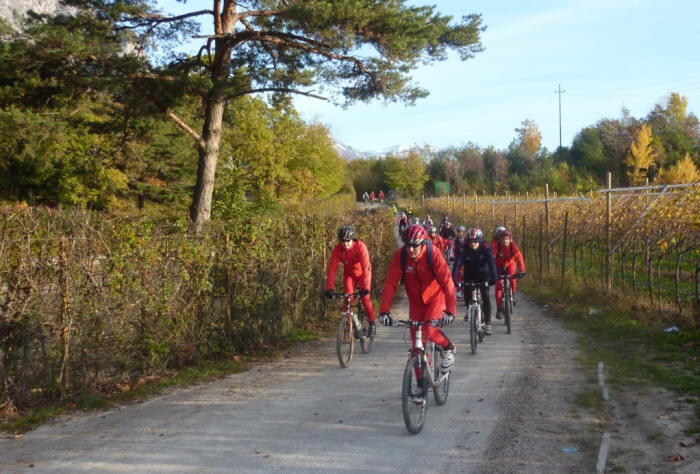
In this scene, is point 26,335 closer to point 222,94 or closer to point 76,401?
point 76,401

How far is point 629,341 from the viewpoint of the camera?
394 inches

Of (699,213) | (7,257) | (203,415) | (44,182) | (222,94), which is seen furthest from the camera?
(44,182)

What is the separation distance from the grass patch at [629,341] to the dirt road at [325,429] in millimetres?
845

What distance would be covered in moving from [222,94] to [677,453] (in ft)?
41.1

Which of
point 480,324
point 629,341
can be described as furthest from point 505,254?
point 629,341

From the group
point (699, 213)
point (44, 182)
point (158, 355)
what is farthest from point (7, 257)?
point (44, 182)

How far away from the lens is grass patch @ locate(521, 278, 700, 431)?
25.0ft

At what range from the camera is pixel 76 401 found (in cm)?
675

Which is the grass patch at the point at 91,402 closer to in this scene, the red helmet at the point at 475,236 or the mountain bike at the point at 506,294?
the red helmet at the point at 475,236

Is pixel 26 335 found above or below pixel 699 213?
below

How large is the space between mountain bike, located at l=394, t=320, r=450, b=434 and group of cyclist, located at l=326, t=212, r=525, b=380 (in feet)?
0.36

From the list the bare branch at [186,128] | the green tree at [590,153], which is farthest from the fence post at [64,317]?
the green tree at [590,153]

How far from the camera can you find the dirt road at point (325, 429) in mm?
5066

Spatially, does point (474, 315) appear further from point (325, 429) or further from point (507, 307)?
point (325, 429)
